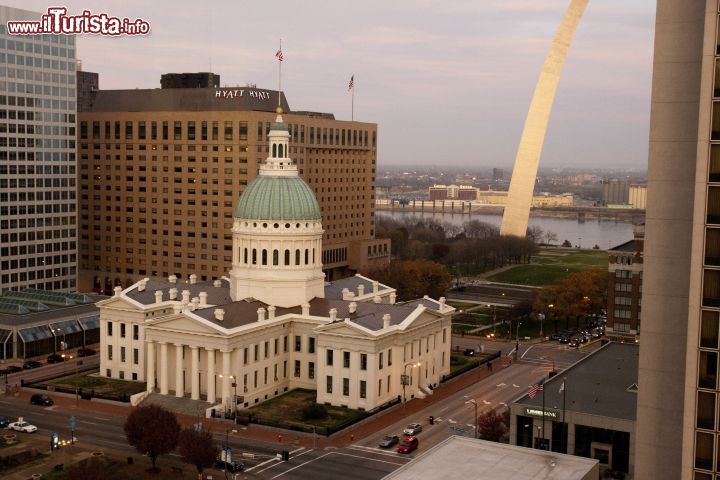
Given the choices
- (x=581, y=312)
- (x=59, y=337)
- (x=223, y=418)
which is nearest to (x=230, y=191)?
(x=59, y=337)

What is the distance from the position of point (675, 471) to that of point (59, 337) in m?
89.6

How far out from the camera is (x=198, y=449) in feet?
221

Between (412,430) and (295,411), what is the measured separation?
13039mm

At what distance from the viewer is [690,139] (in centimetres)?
4144

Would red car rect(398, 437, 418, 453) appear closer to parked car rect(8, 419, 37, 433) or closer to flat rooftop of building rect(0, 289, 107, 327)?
parked car rect(8, 419, 37, 433)

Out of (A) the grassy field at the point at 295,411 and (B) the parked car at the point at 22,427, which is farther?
(A) the grassy field at the point at 295,411

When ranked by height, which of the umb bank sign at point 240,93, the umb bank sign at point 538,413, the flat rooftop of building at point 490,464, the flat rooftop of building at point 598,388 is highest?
the umb bank sign at point 240,93

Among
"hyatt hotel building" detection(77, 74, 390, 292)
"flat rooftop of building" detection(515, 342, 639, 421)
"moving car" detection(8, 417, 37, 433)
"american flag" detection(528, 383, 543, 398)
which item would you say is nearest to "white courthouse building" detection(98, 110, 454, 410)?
"moving car" detection(8, 417, 37, 433)

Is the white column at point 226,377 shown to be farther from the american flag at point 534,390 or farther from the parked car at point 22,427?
the american flag at point 534,390

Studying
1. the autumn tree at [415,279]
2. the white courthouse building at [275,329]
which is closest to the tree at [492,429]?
the white courthouse building at [275,329]

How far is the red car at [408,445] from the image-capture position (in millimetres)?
77062

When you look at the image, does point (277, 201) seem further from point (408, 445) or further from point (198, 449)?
point (198, 449)

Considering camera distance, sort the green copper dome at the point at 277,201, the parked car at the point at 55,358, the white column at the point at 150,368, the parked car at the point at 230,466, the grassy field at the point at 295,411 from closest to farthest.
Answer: the parked car at the point at 230,466, the grassy field at the point at 295,411, the white column at the point at 150,368, the green copper dome at the point at 277,201, the parked car at the point at 55,358

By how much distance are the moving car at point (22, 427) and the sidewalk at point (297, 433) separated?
836 centimetres
